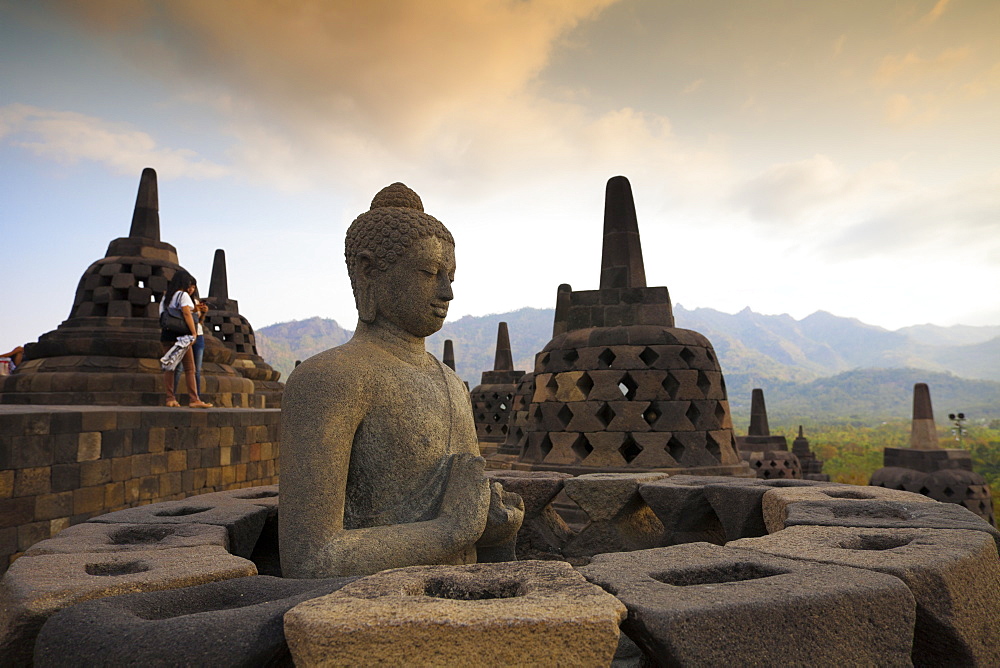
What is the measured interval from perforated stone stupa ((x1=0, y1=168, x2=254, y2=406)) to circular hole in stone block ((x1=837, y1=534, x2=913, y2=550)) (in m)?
9.10

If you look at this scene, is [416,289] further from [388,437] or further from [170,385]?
[170,385]

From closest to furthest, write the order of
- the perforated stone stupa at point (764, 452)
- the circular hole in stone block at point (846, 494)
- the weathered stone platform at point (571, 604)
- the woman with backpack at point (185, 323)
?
the weathered stone platform at point (571, 604) < the circular hole in stone block at point (846, 494) < the woman with backpack at point (185, 323) < the perforated stone stupa at point (764, 452)

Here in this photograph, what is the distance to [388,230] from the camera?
2504 millimetres

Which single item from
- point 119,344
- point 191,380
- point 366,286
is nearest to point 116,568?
point 366,286

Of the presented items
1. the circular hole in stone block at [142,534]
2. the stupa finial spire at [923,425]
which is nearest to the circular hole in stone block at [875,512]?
the circular hole in stone block at [142,534]

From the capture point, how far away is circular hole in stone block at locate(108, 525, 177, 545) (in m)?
2.45

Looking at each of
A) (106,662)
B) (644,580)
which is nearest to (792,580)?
(644,580)

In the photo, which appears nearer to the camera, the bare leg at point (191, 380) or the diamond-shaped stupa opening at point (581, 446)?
the diamond-shaped stupa opening at point (581, 446)

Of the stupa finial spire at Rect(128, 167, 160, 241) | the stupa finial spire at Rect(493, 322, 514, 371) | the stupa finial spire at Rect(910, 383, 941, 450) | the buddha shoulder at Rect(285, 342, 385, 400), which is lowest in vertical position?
the stupa finial spire at Rect(910, 383, 941, 450)

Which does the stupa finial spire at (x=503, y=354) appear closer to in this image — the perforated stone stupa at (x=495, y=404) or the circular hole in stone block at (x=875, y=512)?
the perforated stone stupa at (x=495, y=404)

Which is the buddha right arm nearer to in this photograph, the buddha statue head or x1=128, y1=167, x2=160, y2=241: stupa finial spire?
the buddha statue head

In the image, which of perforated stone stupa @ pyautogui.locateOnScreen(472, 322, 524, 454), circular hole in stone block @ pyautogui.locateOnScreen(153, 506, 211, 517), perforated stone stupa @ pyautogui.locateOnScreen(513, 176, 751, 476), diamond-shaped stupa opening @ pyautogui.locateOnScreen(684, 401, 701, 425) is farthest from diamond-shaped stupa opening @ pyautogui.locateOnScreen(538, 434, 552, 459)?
perforated stone stupa @ pyautogui.locateOnScreen(472, 322, 524, 454)

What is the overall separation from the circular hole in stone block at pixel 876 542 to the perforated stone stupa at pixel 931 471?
10726 millimetres

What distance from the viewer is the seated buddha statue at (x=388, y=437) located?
6.83ft
